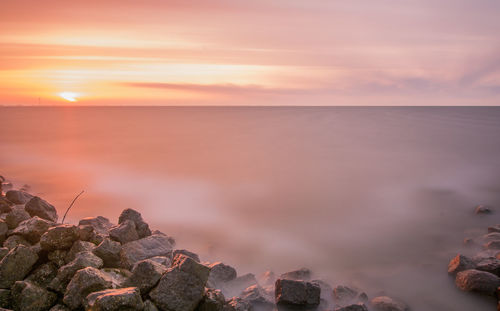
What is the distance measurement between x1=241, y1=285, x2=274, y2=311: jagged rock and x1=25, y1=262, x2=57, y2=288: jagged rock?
315cm

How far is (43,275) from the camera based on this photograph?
529 centimetres

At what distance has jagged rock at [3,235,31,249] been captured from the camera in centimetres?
605

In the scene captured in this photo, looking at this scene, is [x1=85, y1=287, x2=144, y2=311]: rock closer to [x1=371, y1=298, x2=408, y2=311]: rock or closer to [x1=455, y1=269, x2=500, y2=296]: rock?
[x1=371, y1=298, x2=408, y2=311]: rock

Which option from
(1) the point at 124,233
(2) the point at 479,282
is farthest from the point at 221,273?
(2) the point at 479,282

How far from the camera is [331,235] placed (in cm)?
1140

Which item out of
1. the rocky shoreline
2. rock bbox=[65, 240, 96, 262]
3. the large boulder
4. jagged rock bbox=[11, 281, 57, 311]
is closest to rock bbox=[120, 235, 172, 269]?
the rocky shoreline

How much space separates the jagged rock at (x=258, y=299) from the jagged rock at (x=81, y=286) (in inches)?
111

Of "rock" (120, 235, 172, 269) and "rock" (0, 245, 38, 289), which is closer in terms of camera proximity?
"rock" (0, 245, 38, 289)

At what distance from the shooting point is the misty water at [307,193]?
9352mm

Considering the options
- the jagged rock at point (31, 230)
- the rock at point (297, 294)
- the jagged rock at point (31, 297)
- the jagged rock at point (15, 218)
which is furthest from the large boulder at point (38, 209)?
the rock at point (297, 294)

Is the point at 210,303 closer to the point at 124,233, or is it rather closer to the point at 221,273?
the point at 221,273

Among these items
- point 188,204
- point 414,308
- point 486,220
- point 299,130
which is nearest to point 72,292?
point 414,308

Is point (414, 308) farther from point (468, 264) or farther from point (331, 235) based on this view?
point (331, 235)

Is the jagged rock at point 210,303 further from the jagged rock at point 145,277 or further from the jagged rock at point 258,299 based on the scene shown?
the jagged rock at point 258,299
